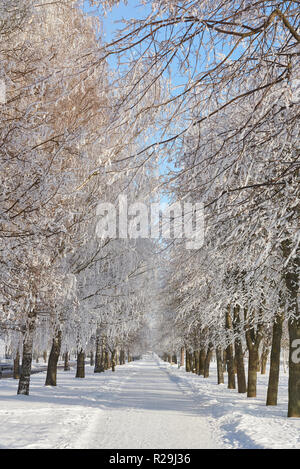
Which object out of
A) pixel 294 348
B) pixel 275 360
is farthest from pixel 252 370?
pixel 294 348

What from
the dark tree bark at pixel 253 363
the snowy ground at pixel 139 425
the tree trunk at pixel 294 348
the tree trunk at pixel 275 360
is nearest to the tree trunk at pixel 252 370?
the dark tree bark at pixel 253 363

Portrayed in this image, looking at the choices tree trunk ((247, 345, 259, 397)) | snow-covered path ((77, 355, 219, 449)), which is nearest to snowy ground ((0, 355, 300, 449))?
snow-covered path ((77, 355, 219, 449))

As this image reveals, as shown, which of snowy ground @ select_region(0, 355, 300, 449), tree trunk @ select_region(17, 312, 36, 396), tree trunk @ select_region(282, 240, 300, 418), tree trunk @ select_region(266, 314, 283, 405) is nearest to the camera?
snowy ground @ select_region(0, 355, 300, 449)

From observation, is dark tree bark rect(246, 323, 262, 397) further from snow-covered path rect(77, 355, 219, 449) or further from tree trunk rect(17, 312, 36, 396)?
tree trunk rect(17, 312, 36, 396)

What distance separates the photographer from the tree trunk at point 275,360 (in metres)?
13.2

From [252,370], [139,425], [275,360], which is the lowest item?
[252,370]

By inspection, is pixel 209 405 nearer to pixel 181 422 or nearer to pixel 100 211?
pixel 181 422

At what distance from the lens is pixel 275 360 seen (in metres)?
13.3

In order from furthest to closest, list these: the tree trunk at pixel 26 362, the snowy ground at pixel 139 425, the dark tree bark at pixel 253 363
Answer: the dark tree bark at pixel 253 363 → the tree trunk at pixel 26 362 → the snowy ground at pixel 139 425

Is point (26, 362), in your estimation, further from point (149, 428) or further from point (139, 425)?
point (149, 428)

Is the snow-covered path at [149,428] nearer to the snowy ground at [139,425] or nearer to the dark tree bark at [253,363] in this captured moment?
the snowy ground at [139,425]

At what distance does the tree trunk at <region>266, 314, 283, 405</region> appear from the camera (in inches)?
522
